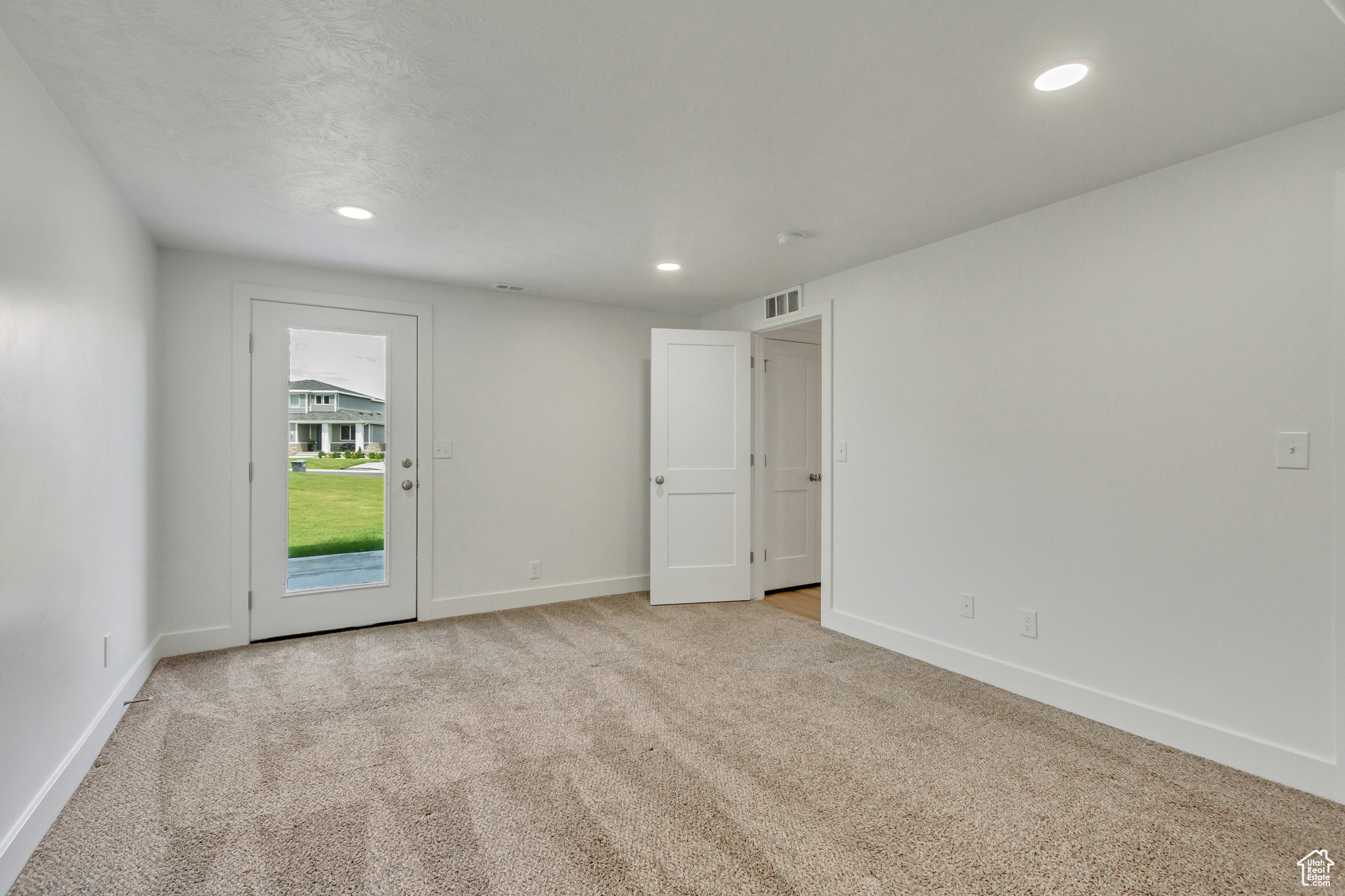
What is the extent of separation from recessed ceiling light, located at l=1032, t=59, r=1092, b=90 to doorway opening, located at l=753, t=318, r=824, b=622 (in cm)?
290

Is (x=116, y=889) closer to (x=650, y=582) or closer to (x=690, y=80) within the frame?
(x=690, y=80)

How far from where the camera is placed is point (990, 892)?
161cm

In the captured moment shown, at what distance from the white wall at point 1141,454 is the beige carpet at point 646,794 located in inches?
10.9

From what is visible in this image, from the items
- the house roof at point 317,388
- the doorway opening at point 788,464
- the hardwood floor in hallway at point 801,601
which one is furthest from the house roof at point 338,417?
the hardwood floor in hallway at point 801,601

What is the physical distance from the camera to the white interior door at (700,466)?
4.62 meters

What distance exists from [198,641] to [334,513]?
977mm

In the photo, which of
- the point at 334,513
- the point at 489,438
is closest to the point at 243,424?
the point at 334,513

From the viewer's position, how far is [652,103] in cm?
199

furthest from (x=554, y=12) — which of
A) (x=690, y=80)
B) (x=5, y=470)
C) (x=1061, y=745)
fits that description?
(x=1061, y=745)

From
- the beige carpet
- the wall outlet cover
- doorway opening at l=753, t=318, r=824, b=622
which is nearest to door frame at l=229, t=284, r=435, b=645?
the beige carpet

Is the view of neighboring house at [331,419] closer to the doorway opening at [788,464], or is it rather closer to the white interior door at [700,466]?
the white interior door at [700,466]

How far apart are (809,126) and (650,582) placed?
3316 millimetres

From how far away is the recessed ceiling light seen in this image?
1764mm

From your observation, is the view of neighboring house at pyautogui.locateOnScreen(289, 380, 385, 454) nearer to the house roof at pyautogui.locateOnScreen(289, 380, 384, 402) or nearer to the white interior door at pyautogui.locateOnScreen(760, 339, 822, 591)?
the house roof at pyautogui.locateOnScreen(289, 380, 384, 402)
